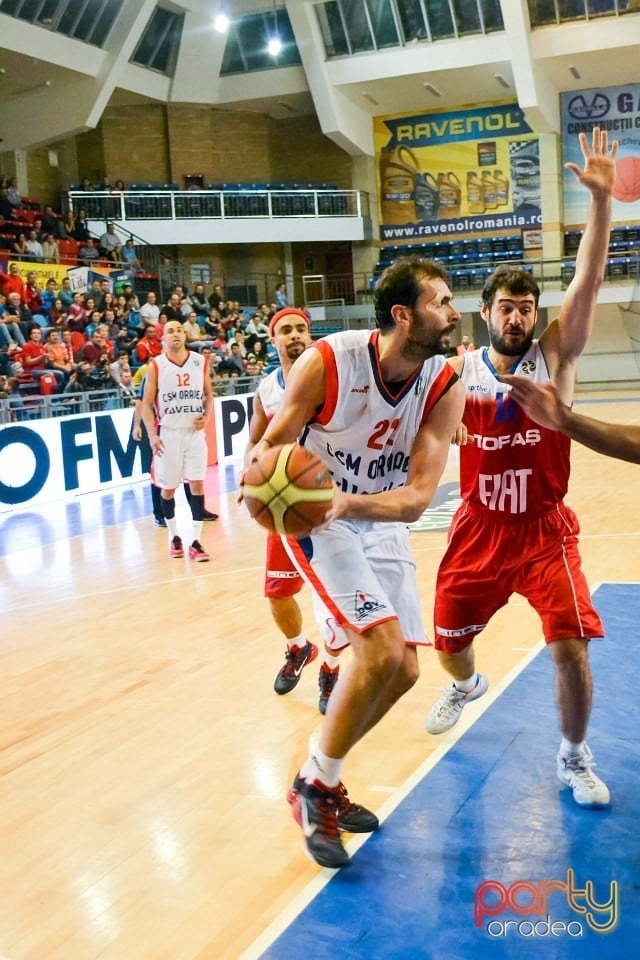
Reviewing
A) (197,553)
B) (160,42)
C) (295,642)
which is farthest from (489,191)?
(295,642)

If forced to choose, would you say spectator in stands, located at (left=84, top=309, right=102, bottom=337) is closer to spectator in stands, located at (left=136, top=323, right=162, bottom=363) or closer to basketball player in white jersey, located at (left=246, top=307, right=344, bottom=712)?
spectator in stands, located at (left=136, top=323, right=162, bottom=363)

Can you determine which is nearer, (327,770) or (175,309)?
(327,770)

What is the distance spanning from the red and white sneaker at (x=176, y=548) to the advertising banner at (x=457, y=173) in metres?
22.2

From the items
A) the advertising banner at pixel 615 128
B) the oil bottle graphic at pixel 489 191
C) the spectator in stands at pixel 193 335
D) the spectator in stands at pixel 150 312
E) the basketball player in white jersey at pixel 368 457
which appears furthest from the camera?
the oil bottle graphic at pixel 489 191

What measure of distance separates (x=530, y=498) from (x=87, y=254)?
1857 centimetres

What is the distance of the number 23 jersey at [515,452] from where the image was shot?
3932 mm

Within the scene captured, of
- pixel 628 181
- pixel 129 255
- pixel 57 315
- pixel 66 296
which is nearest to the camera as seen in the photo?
pixel 57 315

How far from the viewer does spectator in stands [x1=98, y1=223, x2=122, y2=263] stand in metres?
22.0

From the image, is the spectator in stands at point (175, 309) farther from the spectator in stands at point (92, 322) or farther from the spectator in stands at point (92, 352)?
the spectator in stands at point (92, 352)

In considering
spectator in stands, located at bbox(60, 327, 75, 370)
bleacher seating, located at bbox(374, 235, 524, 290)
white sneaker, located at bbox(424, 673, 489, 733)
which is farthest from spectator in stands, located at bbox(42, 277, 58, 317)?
white sneaker, located at bbox(424, 673, 489, 733)

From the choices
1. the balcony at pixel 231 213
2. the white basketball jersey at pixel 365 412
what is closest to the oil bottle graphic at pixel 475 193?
the balcony at pixel 231 213

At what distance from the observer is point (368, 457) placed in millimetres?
3568

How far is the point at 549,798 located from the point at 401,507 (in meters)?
1.38

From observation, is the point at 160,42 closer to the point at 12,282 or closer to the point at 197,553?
the point at 12,282
